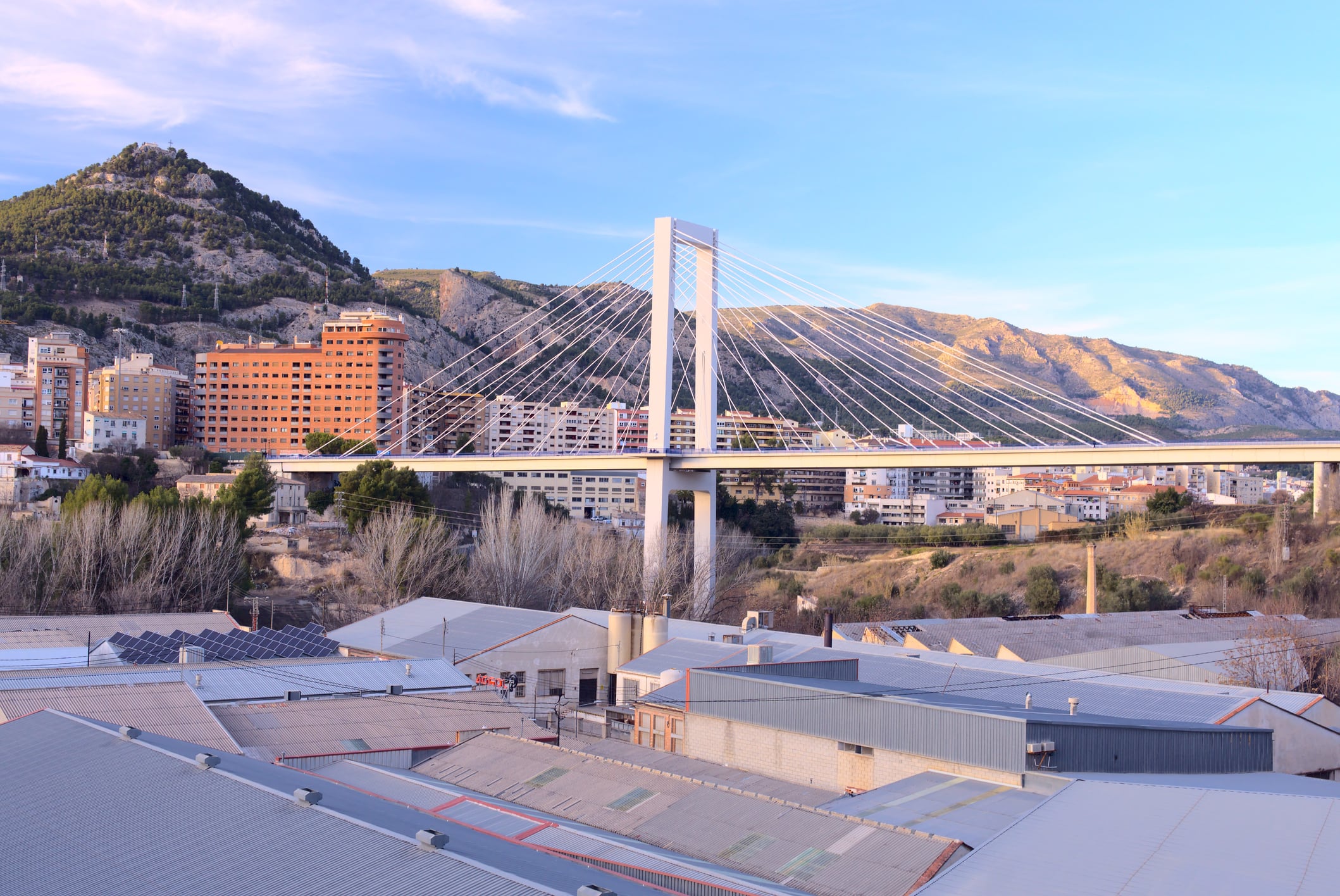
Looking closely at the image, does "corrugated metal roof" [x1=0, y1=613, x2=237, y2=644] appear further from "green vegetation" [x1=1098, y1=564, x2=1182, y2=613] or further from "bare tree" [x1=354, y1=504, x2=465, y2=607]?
"green vegetation" [x1=1098, y1=564, x2=1182, y2=613]

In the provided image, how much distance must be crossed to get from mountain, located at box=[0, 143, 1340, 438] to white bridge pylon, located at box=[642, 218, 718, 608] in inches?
1154

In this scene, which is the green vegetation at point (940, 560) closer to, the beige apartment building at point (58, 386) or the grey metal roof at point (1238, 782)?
the grey metal roof at point (1238, 782)

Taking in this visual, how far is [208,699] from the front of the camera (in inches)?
501

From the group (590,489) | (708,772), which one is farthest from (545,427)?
(708,772)

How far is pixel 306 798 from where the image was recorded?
6977 mm

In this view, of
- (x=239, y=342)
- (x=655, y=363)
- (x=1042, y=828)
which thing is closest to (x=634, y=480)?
(x=239, y=342)

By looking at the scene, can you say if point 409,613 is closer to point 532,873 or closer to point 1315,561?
point 532,873

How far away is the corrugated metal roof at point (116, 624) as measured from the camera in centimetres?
1884

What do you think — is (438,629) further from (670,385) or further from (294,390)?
(294,390)

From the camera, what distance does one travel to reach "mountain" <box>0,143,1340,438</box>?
68.6 metres

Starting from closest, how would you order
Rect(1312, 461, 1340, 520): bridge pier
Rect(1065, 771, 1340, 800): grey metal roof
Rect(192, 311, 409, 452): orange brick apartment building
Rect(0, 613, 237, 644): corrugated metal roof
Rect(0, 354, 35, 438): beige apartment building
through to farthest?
Rect(1065, 771, 1340, 800): grey metal roof, Rect(0, 613, 237, 644): corrugated metal roof, Rect(1312, 461, 1340, 520): bridge pier, Rect(0, 354, 35, 438): beige apartment building, Rect(192, 311, 409, 452): orange brick apartment building

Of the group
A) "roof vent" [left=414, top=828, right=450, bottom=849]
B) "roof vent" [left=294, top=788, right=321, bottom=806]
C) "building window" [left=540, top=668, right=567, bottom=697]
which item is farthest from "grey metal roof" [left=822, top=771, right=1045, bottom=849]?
"building window" [left=540, top=668, right=567, bottom=697]

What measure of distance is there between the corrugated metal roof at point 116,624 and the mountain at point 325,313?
42306 millimetres

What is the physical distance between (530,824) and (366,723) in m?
4.43
